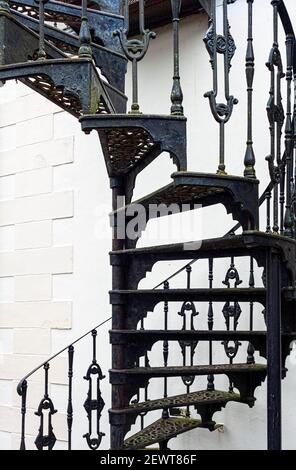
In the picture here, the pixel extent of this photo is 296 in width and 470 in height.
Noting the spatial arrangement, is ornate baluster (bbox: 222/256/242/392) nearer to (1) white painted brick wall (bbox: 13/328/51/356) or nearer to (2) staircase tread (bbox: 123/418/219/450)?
(2) staircase tread (bbox: 123/418/219/450)

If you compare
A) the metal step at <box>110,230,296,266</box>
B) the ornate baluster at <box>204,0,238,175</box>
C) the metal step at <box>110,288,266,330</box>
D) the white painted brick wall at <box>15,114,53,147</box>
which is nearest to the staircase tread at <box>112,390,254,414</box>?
the metal step at <box>110,288,266,330</box>

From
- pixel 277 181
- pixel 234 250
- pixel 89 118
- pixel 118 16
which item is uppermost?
pixel 118 16

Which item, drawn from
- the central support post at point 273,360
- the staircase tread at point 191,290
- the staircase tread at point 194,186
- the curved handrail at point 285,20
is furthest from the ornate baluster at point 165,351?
the curved handrail at point 285,20

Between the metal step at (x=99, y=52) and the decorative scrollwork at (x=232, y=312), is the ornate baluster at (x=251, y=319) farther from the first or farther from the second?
the metal step at (x=99, y=52)

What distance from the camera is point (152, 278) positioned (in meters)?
3.48

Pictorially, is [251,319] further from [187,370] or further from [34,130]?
[34,130]

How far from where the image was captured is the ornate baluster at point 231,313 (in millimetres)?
2969

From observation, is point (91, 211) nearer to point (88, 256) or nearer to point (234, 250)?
point (88, 256)

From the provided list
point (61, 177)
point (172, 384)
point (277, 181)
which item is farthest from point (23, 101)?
point (277, 181)

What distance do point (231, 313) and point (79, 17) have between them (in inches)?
62.2

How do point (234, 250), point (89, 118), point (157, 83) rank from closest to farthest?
point (89, 118)
point (234, 250)
point (157, 83)

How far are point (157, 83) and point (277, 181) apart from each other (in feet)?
5.35

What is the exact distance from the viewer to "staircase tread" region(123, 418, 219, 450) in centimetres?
254

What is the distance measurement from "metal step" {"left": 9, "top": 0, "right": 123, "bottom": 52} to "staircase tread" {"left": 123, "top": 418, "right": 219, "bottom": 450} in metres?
1.72
